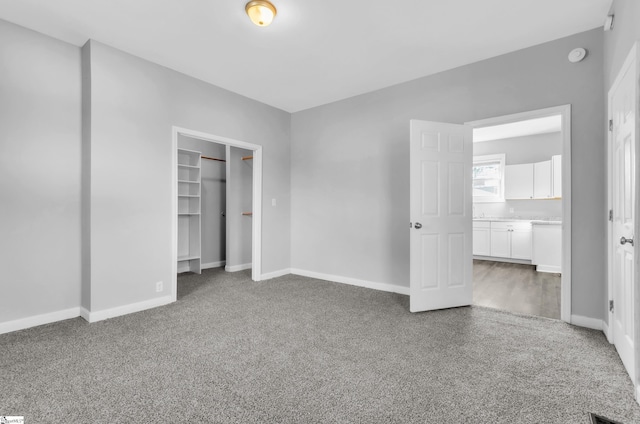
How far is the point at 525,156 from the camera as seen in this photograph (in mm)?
6555

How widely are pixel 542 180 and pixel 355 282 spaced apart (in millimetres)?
4698

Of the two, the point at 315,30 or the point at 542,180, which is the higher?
the point at 315,30

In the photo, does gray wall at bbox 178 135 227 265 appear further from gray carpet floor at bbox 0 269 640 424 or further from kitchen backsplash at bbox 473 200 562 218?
kitchen backsplash at bbox 473 200 562 218

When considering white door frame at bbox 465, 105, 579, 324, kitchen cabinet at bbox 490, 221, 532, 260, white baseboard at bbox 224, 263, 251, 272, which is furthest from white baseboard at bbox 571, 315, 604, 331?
white baseboard at bbox 224, 263, 251, 272

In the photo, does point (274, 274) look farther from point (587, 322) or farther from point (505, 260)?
point (505, 260)

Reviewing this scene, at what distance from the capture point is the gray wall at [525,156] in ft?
20.6

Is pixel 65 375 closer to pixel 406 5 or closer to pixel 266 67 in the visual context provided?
pixel 266 67

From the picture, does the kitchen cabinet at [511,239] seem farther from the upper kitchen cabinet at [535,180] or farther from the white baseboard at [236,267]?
the white baseboard at [236,267]

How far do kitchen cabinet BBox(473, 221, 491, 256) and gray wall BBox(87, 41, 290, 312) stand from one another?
5.53m

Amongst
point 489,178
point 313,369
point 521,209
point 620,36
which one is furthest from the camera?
point 489,178

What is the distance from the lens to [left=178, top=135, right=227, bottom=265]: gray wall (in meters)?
5.59

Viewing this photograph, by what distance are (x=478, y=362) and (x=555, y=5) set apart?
285 cm

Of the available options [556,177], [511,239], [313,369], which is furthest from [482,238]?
[313,369]

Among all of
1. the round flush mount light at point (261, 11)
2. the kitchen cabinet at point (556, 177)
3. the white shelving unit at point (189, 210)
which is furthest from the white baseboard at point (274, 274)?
the kitchen cabinet at point (556, 177)
